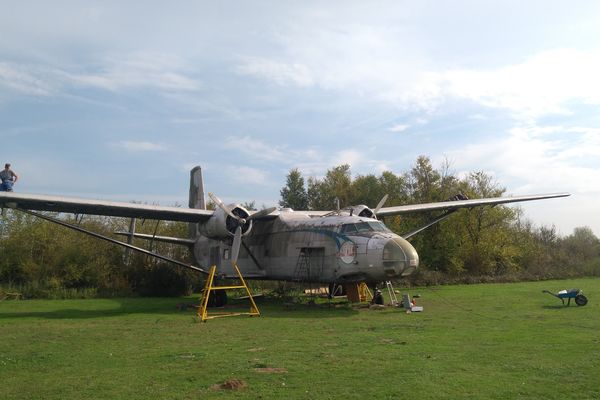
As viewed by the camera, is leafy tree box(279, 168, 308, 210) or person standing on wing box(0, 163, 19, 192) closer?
person standing on wing box(0, 163, 19, 192)

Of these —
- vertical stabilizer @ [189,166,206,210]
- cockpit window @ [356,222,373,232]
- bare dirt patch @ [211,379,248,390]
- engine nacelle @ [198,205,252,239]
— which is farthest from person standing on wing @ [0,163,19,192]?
bare dirt patch @ [211,379,248,390]

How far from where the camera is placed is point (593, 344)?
9125 mm

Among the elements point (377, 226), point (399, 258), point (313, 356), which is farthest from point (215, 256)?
point (313, 356)

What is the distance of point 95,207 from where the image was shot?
18.4 m

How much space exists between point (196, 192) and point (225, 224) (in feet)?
21.2

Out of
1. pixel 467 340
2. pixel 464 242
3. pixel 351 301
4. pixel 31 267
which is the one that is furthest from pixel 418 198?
pixel 467 340

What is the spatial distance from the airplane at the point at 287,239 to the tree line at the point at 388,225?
3.25m

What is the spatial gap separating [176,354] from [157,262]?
794 inches

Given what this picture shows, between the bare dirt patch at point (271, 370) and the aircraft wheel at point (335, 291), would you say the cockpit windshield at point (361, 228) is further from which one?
the bare dirt patch at point (271, 370)

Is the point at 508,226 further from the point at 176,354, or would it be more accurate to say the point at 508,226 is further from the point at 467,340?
the point at 176,354

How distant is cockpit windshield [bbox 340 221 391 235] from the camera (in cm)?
1739

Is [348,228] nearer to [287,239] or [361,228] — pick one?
[361,228]

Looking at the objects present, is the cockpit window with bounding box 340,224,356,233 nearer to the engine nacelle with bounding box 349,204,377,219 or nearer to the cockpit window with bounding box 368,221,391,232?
the cockpit window with bounding box 368,221,391,232

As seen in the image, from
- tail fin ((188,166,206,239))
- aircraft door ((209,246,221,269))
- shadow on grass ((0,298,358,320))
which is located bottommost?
shadow on grass ((0,298,358,320))
